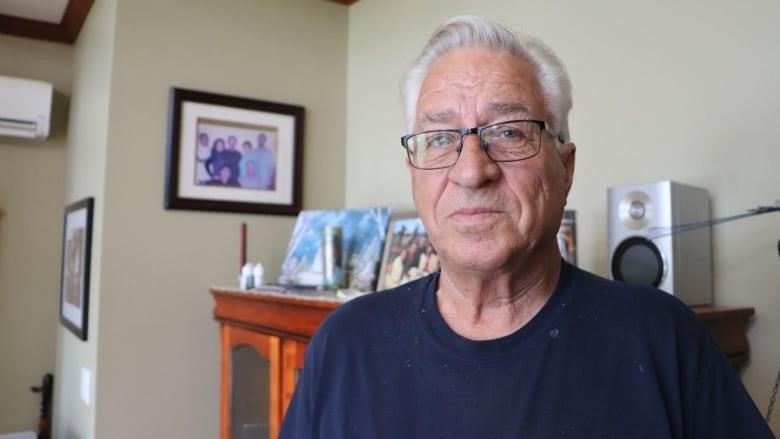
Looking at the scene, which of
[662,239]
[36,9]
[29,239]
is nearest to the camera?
[662,239]

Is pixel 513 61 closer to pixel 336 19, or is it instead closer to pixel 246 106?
pixel 246 106

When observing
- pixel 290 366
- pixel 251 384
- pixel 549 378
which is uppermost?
pixel 549 378

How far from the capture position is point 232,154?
2.23 metres

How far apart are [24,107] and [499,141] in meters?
2.64

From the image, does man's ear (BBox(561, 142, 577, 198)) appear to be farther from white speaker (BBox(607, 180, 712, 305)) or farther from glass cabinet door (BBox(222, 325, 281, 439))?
glass cabinet door (BBox(222, 325, 281, 439))

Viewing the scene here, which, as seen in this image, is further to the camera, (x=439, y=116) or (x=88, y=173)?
(x=88, y=173)

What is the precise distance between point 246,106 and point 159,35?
384 millimetres

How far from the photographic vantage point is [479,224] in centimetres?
77

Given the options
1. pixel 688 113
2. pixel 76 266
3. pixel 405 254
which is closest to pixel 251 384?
pixel 405 254

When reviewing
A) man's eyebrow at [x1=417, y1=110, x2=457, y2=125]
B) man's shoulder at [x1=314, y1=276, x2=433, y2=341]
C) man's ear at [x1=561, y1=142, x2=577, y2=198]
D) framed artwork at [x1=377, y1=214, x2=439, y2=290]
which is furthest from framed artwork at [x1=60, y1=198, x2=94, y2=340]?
man's ear at [x1=561, y1=142, x2=577, y2=198]

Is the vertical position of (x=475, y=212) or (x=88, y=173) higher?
(x=88, y=173)

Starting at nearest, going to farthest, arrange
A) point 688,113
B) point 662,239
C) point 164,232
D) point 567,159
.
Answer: point 567,159 → point 662,239 → point 688,113 → point 164,232

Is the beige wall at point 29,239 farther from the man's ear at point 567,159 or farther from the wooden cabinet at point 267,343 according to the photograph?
the man's ear at point 567,159

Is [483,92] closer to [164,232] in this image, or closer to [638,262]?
[638,262]
